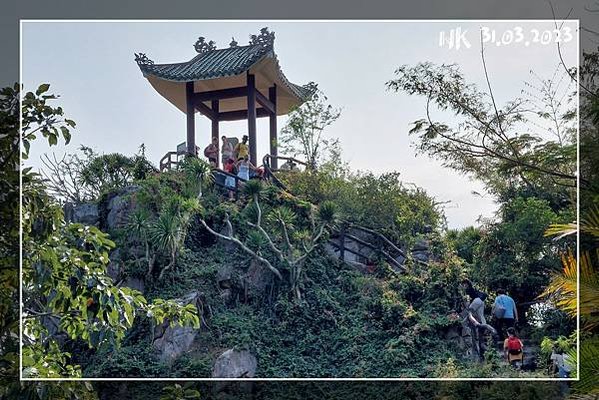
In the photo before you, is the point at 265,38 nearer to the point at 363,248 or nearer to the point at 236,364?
the point at 363,248

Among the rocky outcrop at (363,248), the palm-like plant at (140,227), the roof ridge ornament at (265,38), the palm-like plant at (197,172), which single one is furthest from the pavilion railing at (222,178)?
the roof ridge ornament at (265,38)

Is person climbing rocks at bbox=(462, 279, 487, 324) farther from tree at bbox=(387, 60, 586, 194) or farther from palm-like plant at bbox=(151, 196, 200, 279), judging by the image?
palm-like plant at bbox=(151, 196, 200, 279)

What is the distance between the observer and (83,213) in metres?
3.54

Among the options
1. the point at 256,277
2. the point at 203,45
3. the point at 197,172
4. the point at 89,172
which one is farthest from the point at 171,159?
the point at 256,277

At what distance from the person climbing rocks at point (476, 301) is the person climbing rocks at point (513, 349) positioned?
0.39 feet

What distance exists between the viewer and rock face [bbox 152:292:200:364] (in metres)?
3.53

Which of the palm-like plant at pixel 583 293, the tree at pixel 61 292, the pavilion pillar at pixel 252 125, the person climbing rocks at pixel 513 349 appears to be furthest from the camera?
the pavilion pillar at pixel 252 125

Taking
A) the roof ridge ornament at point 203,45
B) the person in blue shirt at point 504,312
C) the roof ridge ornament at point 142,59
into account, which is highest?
the roof ridge ornament at point 203,45

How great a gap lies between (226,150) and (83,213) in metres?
0.68

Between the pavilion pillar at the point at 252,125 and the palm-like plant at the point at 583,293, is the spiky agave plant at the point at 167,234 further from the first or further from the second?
the palm-like plant at the point at 583,293

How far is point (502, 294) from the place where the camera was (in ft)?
11.4

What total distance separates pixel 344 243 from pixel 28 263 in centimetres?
135

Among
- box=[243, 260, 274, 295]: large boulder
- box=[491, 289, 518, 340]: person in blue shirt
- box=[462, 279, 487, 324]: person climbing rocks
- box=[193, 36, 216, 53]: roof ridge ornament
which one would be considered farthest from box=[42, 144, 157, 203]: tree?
box=[491, 289, 518, 340]: person in blue shirt

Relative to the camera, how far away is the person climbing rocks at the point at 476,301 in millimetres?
3475
